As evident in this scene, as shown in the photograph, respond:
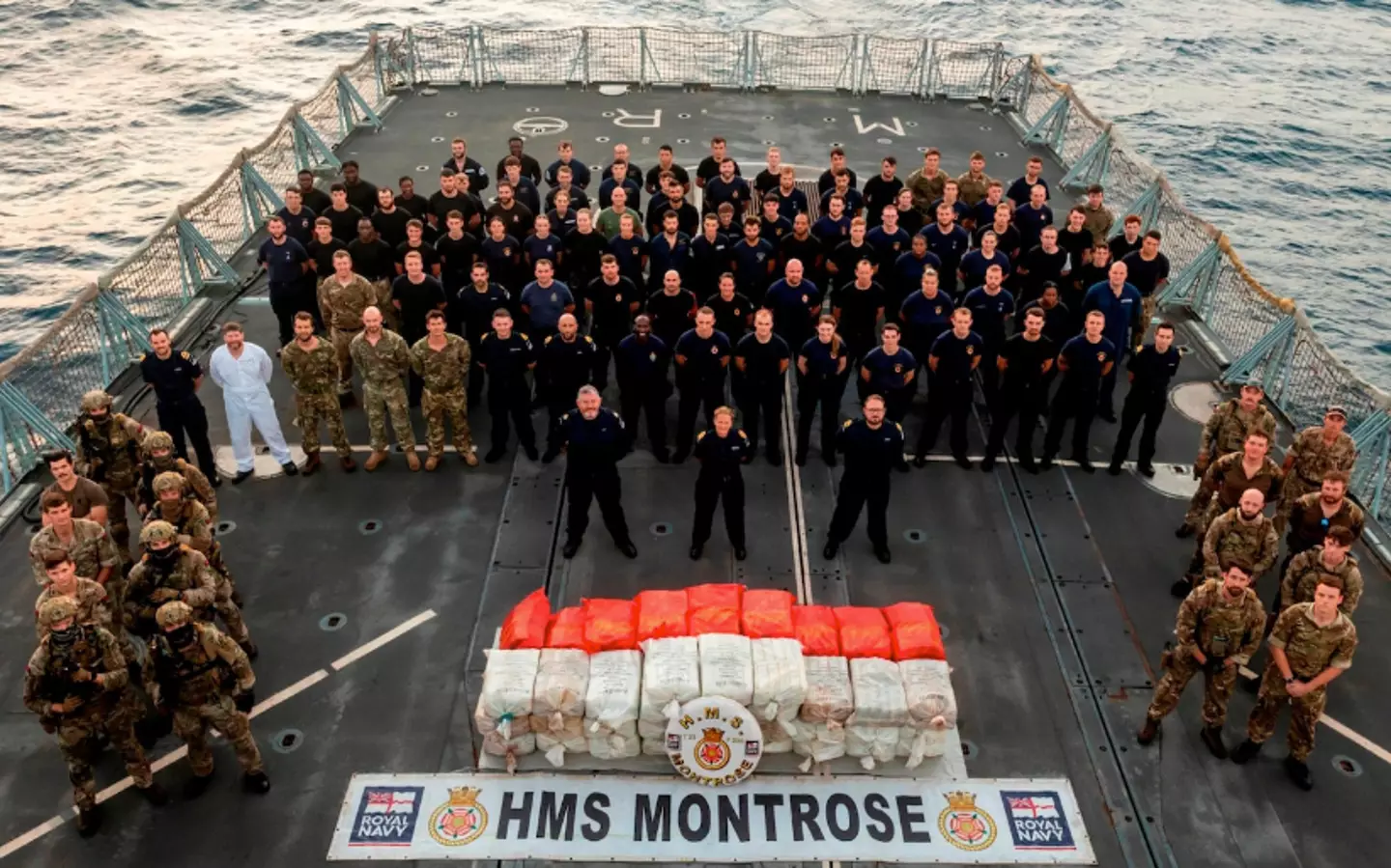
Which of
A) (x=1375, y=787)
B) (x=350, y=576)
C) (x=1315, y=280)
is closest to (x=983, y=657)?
(x=1375, y=787)

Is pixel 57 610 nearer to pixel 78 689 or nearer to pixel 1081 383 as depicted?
pixel 78 689

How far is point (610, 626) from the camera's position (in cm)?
860

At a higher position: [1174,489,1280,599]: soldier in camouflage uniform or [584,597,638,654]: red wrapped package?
[1174,489,1280,599]: soldier in camouflage uniform

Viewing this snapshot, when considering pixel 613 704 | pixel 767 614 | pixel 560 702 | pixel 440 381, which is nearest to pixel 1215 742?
pixel 767 614

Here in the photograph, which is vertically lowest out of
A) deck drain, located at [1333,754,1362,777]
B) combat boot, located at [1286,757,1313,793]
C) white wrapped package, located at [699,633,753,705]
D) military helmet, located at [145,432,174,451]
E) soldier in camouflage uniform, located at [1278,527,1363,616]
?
deck drain, located at [1333,754,1362,777]

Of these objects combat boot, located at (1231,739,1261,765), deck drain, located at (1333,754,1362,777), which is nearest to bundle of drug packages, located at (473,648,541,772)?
combat boot, located at (1231,739,1261,765)

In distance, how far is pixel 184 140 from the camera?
33.8 metres

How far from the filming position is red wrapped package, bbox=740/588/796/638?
28.3 feet

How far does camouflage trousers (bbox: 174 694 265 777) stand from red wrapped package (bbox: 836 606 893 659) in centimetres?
484

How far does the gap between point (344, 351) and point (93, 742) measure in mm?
6340

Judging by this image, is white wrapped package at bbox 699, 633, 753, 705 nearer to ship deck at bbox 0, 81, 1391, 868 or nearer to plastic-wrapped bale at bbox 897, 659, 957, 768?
plastic-wrapped bale at bbox 897, 659, 957, 768

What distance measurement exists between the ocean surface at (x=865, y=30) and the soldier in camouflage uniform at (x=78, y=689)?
16991mm

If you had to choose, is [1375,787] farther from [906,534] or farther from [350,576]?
[350,576]

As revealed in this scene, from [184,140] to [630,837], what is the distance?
33000mm
